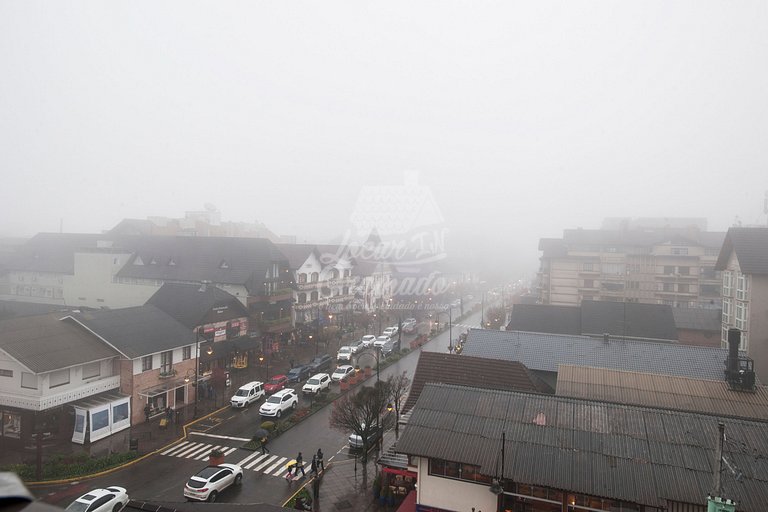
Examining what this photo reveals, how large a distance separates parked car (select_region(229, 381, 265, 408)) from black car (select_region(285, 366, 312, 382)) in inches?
162

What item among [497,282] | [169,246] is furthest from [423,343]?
[497,282]

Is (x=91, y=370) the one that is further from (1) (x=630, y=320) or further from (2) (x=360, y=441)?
(1) (x=630, y=320)

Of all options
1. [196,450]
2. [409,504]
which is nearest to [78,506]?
[196,450]

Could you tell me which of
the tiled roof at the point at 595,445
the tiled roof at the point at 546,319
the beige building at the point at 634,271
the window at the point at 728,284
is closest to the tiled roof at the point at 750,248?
the window at the point at 728,284

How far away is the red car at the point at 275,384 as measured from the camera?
3123cm

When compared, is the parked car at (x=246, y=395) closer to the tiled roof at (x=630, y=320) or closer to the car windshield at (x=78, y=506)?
the car windshield at (x=78, y=506)

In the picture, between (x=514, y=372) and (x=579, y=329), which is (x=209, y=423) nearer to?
(x=514, y=372)

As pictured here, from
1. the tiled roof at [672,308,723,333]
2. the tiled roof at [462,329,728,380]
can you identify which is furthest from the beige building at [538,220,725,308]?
the tiled roof at [462,329,728,380]

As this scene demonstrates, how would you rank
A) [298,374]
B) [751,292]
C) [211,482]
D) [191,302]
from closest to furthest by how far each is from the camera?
[211,482]
[751,292]
[298,374]
[191,302]

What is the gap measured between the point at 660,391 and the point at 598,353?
5352mm

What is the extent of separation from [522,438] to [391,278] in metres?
68.6

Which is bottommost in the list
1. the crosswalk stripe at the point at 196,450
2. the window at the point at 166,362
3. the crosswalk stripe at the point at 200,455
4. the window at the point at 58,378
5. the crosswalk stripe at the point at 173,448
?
the crosswalk stripe at the point at 173,448

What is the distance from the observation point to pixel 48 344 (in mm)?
22938

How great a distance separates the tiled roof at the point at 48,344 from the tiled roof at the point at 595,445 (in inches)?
694
